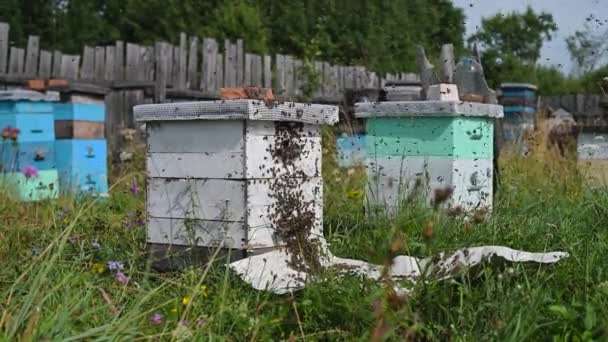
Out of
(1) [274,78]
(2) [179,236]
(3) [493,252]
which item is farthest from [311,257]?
(1) [274,78]

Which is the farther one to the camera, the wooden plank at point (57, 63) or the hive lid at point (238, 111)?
the wooden plank at point (57, 63)

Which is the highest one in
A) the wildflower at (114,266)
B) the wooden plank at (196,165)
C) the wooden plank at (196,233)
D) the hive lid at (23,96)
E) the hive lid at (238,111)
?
the hive lid at (23,96)

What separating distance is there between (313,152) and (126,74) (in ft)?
20.7

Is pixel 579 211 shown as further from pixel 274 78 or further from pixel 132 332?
pixel 274 78

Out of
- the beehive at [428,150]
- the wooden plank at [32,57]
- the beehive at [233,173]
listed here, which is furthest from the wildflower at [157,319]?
the wooden plank at [32,57]

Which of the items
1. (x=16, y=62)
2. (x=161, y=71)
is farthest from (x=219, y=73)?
(x=16, y=62)

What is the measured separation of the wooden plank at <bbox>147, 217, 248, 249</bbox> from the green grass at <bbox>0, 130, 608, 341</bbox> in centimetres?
14

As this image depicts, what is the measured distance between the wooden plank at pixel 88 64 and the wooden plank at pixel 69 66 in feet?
0.25

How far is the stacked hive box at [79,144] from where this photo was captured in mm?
6066

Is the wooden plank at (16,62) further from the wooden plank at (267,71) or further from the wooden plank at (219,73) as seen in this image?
the wooden plank at (267,71)

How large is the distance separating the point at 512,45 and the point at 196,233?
2487 centimetres

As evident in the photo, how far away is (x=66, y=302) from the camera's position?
1963 mm

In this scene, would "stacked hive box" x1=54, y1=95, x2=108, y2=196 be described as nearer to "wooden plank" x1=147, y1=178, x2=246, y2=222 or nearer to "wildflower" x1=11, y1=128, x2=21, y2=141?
"wildflower" x1=11, y1=128, x2=21, y2=141

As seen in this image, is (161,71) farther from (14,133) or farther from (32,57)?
(14,133)
